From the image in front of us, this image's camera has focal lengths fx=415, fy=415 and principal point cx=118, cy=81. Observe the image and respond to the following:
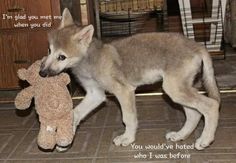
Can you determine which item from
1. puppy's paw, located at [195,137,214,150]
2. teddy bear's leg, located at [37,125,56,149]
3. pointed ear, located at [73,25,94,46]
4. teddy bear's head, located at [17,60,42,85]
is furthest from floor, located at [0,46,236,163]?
pointed ear, located at [73,25,94,46]

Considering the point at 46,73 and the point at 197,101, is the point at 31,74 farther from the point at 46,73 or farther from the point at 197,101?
the point at 197,101

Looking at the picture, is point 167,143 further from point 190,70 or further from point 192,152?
point 190,70

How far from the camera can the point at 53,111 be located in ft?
6.04

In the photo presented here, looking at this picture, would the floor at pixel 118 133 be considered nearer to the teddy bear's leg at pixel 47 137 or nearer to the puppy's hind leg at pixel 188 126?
the puppy's hind leg at pixel 188 126

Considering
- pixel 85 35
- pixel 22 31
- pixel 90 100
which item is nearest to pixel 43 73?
pixel 85 35

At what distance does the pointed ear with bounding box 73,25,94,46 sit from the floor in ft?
1.77

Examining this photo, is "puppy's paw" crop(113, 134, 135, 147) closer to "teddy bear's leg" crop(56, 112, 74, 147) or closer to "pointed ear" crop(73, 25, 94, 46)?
"teddy bear's leg" crop(56, 112, 74, 147)

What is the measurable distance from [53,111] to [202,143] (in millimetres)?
713

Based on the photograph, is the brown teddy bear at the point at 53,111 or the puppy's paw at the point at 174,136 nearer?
the brown teddy bear at the point at 53,111

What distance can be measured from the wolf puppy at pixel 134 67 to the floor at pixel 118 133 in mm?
76

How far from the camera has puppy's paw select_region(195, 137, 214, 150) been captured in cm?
195

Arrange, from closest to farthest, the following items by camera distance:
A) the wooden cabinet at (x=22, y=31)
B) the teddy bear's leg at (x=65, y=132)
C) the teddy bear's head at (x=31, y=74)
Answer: the teddy bear's leg at (x=65, y=132)
the teddy bear's head at (x=31, y=74)
the wooden cabinet at (x=22, y=31)

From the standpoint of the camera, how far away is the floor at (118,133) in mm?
1946

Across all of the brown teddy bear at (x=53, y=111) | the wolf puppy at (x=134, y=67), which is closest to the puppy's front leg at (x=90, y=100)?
the wolf puppy at (x=134, y=67)
